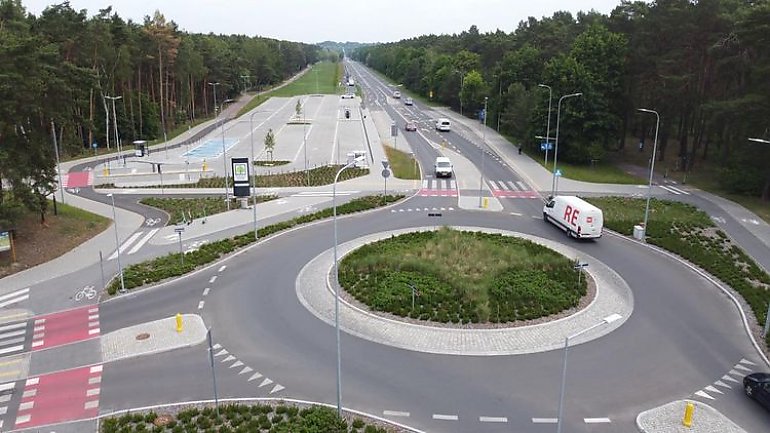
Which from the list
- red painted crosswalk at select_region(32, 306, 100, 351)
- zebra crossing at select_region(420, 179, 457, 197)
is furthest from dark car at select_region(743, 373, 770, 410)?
zebra crossing at select_region(420, 179, 457, 197)

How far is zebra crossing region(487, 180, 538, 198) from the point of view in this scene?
153ft

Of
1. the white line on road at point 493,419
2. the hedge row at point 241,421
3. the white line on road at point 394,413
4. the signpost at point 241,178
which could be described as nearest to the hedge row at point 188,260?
the signpost at point 241,178

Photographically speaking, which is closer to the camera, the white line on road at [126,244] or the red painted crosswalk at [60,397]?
the red painted crosswalk at [60,397]

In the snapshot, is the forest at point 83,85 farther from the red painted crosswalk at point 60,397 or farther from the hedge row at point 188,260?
the red painted crosswalk at point 60,397

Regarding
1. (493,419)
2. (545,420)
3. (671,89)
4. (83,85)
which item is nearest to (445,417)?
(493,419)

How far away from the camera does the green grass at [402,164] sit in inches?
2122

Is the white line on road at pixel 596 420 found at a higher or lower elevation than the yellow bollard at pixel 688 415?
lower

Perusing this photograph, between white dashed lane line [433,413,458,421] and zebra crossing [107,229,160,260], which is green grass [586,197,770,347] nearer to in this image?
white dashed lane line [433,413,458,421]

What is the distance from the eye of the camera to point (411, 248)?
103 feet

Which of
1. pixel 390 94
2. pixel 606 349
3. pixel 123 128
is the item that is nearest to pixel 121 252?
pixel 606 349

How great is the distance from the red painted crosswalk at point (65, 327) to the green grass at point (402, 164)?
32550 mm

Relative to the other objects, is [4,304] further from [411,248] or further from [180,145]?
[180,145]

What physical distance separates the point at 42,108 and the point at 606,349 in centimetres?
3325

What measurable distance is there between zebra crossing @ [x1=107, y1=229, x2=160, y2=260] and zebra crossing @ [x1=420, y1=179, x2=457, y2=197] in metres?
21.0
